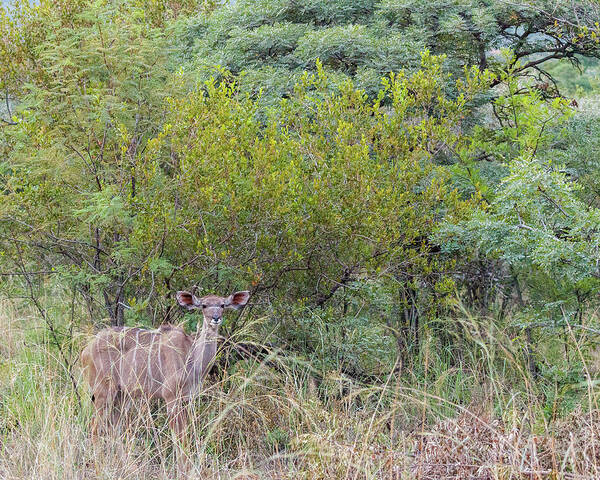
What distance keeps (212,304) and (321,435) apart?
6.81 ft

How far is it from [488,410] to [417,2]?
5.66m

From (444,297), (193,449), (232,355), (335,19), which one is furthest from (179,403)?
(335,19)

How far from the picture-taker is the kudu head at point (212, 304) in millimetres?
6836

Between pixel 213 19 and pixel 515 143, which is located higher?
pixel 213 19

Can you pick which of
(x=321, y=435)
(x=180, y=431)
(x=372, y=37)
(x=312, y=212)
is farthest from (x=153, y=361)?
(x=372, y=37)

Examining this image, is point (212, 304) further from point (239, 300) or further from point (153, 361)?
point (153, 361)

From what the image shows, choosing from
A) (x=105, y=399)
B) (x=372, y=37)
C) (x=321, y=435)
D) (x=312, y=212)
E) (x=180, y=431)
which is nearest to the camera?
(x=321, y=435)

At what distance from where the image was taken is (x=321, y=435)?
5.24 metres

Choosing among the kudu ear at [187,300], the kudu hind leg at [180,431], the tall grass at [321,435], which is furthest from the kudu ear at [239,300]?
the kudu hind leg at [180,431]

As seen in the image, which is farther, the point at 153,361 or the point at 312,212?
the point at 312,212

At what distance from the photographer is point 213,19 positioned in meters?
11.1

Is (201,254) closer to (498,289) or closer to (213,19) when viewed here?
(498,289)

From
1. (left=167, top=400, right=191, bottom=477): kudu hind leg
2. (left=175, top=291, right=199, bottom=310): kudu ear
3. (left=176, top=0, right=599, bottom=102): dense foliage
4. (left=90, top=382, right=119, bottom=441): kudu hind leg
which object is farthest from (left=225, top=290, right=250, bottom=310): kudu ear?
(left=176, top=0, right=599, bottom=102): dense foliage

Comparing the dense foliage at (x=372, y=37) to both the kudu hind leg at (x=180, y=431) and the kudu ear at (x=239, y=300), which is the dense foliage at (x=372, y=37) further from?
the kudu hind leg at (x=180, y=431)
